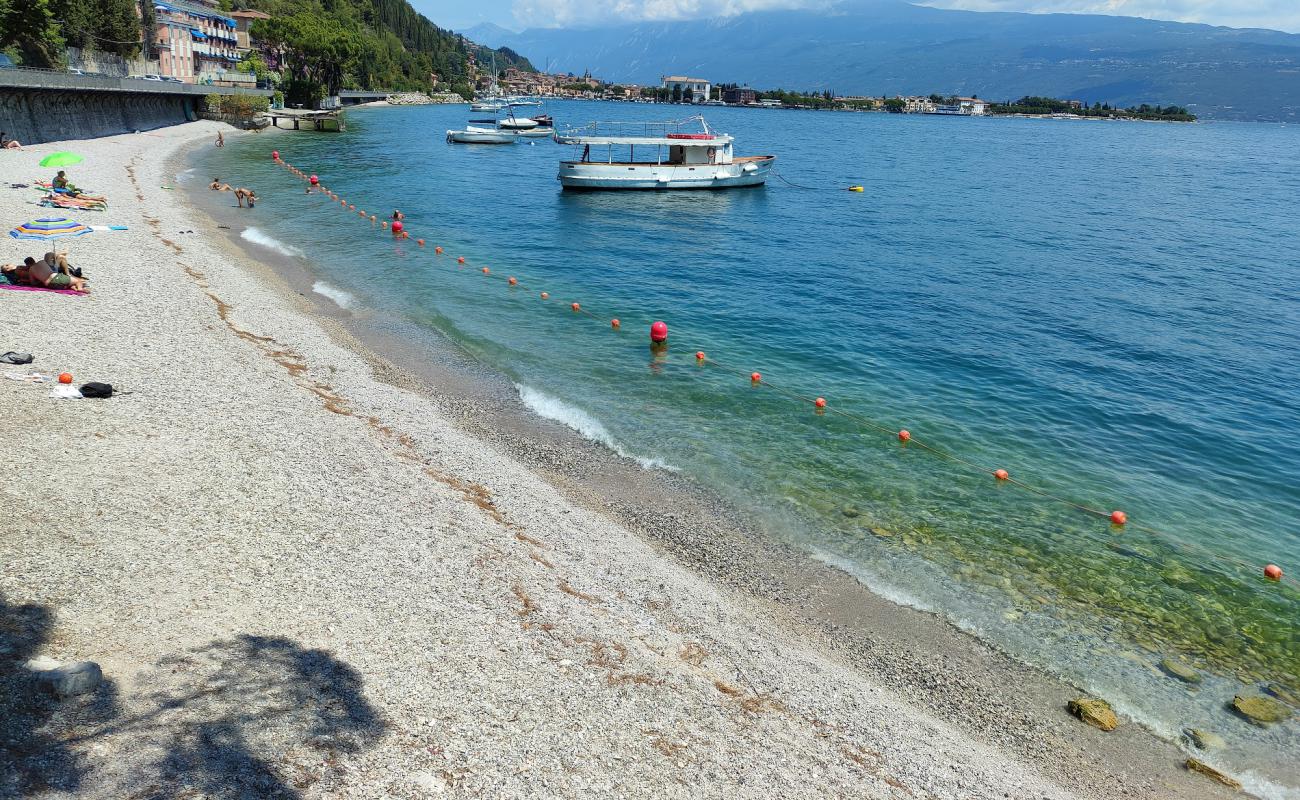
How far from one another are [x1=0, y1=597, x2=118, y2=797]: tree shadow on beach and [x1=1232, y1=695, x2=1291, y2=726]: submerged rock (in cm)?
1386

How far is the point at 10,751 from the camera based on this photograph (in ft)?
22.3

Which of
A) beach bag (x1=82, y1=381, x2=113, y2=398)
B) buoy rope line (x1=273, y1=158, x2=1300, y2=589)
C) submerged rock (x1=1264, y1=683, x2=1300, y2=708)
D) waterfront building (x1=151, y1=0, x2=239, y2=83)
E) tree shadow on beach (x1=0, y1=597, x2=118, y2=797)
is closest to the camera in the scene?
tree shadow on beach (x1=0, y1=597, x2=118, y2=797)

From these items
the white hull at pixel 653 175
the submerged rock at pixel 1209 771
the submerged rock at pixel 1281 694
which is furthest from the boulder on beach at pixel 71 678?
the white hull at pixel 653 175

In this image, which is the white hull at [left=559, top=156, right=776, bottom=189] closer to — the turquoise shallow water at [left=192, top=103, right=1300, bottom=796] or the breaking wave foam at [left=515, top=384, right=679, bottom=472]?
the turquoise shallow water at [left=192, top=103, right=1300, bottom=796]

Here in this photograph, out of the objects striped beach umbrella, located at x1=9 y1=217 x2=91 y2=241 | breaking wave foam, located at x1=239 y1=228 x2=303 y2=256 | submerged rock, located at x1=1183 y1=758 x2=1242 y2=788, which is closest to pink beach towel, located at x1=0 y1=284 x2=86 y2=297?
striped beach umbrella, located at x1=9 y1=217 x2=91 y2=241

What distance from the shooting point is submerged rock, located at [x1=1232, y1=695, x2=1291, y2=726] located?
10875mm

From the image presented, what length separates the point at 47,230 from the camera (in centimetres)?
2639

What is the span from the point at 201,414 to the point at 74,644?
7624 millimetres

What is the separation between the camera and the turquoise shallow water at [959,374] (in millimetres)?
13328

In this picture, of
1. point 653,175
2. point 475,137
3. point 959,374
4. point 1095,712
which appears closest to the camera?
point 1095,712

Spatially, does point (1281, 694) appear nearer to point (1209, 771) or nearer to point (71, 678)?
point (1209, 771)

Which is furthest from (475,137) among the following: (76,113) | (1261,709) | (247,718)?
(1261,709)

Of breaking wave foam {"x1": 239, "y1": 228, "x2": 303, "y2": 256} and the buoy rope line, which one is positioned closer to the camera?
the buoy rope line

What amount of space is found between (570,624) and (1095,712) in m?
7.23
